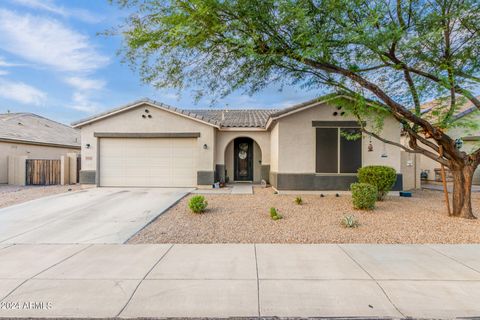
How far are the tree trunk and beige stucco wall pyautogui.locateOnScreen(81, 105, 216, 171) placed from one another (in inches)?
376

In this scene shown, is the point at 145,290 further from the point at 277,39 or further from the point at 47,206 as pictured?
the point at 47,206

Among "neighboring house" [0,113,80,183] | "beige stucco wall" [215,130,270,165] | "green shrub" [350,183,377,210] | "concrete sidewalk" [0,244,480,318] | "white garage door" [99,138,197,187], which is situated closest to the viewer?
"concrete sidewalk" [0,244,480,318]

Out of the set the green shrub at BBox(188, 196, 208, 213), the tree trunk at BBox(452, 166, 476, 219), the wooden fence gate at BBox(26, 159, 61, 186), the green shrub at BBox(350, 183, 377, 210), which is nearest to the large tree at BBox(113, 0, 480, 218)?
the tree trunk at BBox(452, 166, 476, 219)

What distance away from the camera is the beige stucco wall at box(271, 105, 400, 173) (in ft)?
36.1

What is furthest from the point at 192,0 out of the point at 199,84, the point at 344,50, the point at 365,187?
the point at 365,187

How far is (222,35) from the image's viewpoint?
255 inches

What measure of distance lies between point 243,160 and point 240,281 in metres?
11.4

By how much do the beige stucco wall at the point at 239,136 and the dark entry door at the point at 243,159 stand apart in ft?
3.21

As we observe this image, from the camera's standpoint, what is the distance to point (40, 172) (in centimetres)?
1455

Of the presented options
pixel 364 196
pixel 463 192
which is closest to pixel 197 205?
pixel 364 196

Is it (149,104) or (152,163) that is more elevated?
(149,104)

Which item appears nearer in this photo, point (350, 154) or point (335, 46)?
point (335, 46)

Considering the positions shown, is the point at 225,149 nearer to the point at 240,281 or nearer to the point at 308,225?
the point at 308,225

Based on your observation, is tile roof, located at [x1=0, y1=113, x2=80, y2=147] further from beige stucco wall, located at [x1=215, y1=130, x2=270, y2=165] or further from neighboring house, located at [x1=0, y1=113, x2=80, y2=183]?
beige stucco wall, located at [x1=215, y1=130, x2=270, y2=165]
